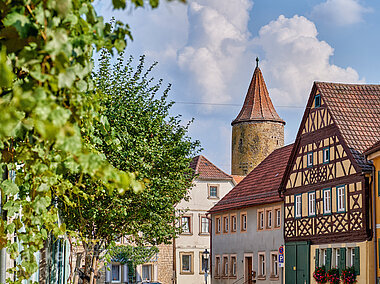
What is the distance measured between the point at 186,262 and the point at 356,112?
89.6 feet

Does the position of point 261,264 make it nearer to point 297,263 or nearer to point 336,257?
point 297,263

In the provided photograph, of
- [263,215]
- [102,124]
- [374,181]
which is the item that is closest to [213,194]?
[263,215]

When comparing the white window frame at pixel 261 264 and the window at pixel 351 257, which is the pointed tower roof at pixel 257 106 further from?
the window at pixel 351 257

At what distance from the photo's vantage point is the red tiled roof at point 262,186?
1578 inches

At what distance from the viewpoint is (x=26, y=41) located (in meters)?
Result: 4.41

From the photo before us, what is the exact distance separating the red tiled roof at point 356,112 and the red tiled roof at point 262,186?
688cm

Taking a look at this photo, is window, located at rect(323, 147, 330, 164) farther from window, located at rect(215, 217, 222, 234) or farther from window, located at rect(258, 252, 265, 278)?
window, located at rect(215, 217, 222, 234)

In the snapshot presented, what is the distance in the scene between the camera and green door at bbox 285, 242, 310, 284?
112ft

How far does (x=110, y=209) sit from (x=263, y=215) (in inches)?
786

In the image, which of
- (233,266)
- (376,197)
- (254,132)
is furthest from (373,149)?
(254,132)

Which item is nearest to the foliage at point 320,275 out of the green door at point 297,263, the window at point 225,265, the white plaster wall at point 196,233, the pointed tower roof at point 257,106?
the green door at point 297,263

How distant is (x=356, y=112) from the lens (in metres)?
33.1

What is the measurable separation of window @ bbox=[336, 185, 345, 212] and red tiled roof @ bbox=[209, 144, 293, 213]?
6628 millimetres

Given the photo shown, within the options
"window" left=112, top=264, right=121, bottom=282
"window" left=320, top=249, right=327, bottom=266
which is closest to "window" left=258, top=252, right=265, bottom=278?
"window" left=320, top=249, right=327, bottom=266
